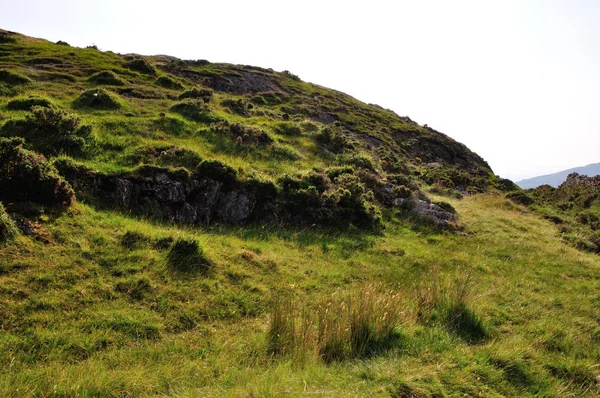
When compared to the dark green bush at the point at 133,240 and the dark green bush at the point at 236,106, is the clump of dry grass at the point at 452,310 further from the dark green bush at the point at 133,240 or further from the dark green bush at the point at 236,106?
the dark green bush at the point at 236,106

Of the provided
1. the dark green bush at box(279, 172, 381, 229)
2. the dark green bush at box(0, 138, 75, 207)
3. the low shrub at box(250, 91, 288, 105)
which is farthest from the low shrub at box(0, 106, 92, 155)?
the low shrub at box(250, 91, 288, 105)

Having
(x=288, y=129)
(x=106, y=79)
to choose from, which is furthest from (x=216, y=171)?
(x=106, y=79)

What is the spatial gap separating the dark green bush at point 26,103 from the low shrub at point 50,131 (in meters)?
3.46

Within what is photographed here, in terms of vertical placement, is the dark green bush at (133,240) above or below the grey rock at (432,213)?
below

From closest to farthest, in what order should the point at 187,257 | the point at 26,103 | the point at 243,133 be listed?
the point at 187,257
the point at 26,103
the point at 243,133

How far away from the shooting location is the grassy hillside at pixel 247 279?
19.3ft

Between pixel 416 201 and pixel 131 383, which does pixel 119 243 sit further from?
pixel 416 201

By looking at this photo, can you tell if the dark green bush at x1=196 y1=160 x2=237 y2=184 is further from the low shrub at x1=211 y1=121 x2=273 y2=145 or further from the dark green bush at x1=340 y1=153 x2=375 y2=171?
the dark green bush at x1=340 y1=153 x2=375 y2=171

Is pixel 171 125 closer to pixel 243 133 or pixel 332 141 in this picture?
pixel 243 133

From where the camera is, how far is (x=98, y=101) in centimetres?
2169

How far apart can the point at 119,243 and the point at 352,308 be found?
22.4 ft

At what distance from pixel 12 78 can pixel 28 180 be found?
20.4 m

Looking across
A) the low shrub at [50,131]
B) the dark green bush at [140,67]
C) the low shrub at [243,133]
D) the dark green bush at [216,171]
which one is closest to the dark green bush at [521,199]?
the low shrub at [243,133]

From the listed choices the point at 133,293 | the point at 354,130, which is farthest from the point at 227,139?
the point at 354,130
